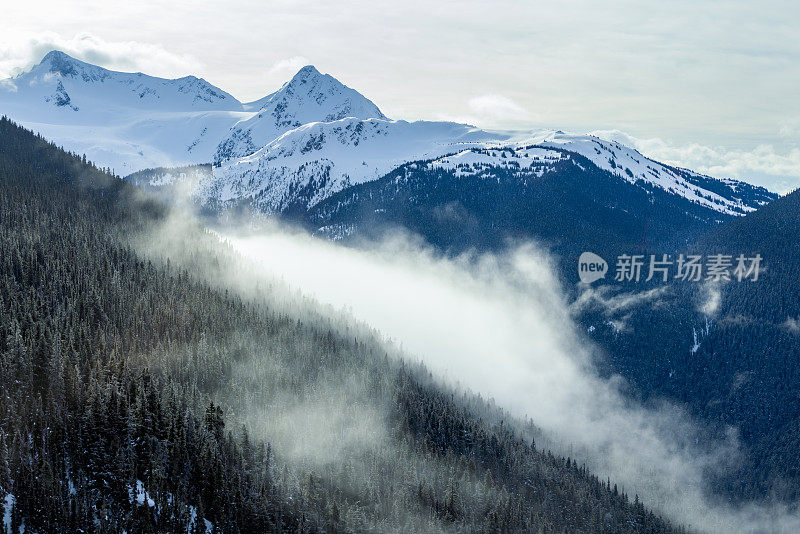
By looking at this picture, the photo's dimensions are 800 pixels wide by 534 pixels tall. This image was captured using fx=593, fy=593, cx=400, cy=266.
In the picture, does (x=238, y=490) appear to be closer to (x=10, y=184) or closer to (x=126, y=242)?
(x=126, y=242)

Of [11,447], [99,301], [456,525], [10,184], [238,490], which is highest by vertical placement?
[10,184]

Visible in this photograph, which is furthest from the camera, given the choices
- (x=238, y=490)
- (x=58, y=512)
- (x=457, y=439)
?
(x=457, y=439)

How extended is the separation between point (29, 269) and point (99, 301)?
2153 cm

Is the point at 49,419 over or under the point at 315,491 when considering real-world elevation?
over

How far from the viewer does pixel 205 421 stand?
116 meters

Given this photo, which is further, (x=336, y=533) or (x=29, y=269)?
(x=29, y=269)

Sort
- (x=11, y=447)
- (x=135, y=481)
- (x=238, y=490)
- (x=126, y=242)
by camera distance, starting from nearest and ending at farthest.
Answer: (x=11, y=447) → (x=135, y=481) → (x=238, y=490) → (x=126, y=242)

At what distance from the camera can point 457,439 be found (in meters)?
160

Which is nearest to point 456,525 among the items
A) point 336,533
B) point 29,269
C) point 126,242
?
point 336,533

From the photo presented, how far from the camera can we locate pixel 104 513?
8119 cm

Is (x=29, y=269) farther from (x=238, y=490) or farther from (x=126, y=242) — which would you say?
(x=238, y=490)

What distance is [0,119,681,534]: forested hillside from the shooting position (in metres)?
91.0

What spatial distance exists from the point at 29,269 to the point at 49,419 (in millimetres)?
67007

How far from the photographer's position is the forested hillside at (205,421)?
3583 inches
